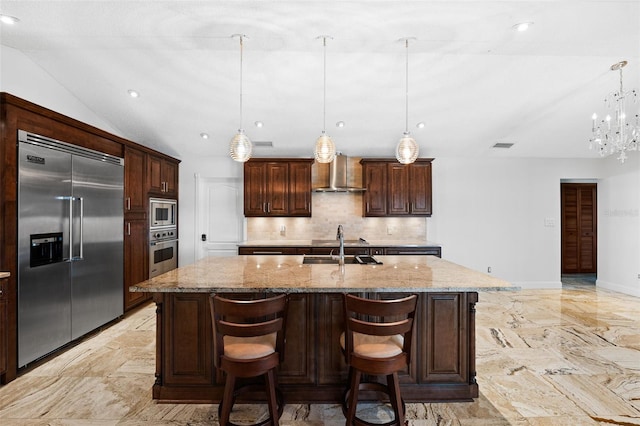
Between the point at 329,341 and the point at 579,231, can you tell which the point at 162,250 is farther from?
the point at 579,231

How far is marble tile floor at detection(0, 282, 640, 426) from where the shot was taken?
2281 millimetres

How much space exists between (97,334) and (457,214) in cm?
562

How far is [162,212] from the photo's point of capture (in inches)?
207

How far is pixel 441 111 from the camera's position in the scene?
459 centimetres

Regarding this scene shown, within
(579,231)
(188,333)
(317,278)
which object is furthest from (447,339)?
(579,231)

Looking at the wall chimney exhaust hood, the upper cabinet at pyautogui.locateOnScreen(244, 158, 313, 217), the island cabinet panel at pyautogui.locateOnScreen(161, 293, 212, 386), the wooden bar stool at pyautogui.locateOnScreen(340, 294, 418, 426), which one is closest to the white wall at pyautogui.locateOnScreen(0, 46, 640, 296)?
the upper cabinet at pyautogui.locateOnScreen(244, 158, 313, 217)

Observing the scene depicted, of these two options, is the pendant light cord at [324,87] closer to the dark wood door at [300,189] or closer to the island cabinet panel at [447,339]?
the dark wood door at [300,189]

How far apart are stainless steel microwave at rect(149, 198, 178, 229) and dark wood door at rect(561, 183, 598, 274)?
8.17 meters

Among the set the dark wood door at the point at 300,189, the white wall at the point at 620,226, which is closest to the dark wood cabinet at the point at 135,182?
the dark wood door at the point at 300,189

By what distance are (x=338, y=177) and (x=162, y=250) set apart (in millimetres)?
3005

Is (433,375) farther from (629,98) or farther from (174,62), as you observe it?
(629,98)

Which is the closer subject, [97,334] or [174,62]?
[174,62]

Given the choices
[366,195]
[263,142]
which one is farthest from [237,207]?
[366,195]

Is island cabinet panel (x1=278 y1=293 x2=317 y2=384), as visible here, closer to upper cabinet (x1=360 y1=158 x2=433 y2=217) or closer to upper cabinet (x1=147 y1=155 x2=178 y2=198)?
upper cabinet (x1=360 y1=158 x2=433 y2=217)
